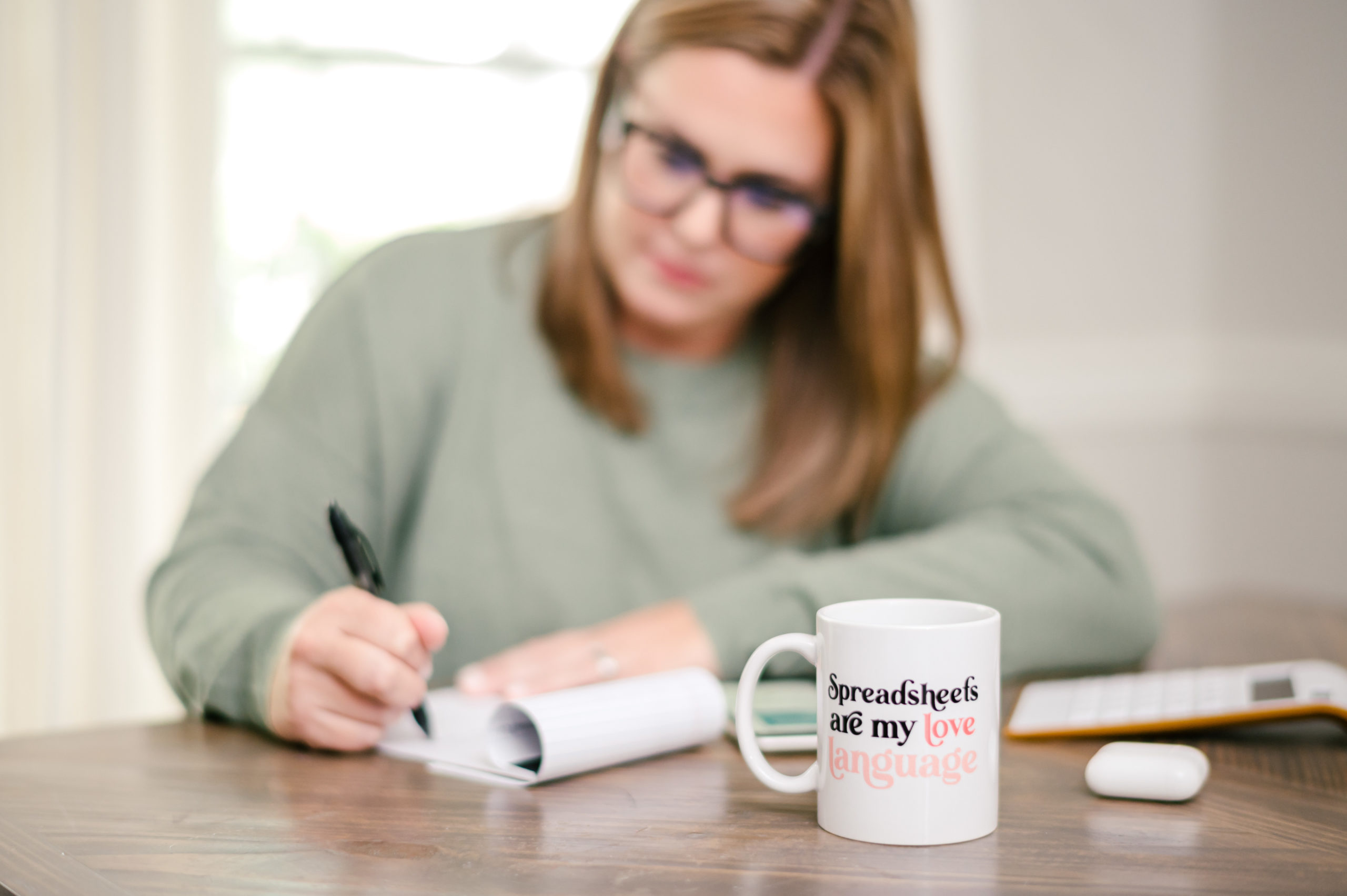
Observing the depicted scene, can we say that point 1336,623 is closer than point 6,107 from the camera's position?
Yes

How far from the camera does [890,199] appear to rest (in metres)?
1.16

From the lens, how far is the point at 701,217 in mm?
1067

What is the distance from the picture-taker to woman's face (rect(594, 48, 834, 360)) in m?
1.04

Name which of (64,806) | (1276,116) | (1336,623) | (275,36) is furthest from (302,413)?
(1276,116)

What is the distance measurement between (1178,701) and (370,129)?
1961 mm

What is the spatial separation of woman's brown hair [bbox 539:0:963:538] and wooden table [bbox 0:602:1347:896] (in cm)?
51

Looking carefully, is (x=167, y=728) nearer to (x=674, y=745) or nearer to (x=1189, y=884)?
(x=674, y=745)

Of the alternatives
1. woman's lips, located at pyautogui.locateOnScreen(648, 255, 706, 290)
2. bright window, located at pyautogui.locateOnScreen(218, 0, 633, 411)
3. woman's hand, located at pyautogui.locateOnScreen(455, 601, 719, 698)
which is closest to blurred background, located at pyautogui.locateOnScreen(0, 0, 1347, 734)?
bright window, located at pyautogui.locateOnScreen(218, 0, 633, 411)

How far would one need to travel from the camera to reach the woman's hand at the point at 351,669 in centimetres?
67

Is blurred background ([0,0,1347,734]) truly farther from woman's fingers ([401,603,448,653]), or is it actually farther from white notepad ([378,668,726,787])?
woman's fingers ([401,603,448,653])

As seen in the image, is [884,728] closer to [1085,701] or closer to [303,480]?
[1085,701]

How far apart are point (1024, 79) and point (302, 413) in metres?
1.91

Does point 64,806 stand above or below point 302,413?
below

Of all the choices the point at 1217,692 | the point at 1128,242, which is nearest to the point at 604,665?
the point at 1217,692
